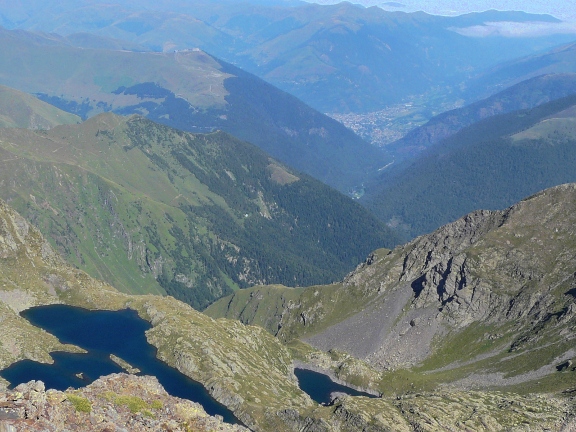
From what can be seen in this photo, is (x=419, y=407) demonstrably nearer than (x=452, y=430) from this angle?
No

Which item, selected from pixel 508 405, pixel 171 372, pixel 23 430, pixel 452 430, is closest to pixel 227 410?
pixel 171 372

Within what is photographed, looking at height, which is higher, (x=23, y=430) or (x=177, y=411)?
(x=23, y=430)

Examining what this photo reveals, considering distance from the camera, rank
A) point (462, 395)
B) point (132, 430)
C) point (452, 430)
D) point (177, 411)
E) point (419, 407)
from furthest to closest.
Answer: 1. point (462, 395)
2. point (419, 407)
3. point (452, 430)
4. point (177, 411)
5. point (132, 430)

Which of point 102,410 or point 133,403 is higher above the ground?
point 102,410

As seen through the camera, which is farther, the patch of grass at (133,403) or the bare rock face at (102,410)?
the patch of grass at (133,403)

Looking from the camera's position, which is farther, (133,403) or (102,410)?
(133,403)

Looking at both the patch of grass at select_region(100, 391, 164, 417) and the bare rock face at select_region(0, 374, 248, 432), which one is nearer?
the bare rock face at select_region(0, 374, 248, 432)

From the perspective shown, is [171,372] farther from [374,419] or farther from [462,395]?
[462,395]

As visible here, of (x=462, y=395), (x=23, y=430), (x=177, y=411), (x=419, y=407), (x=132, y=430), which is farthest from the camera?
(x=462, y=395)
